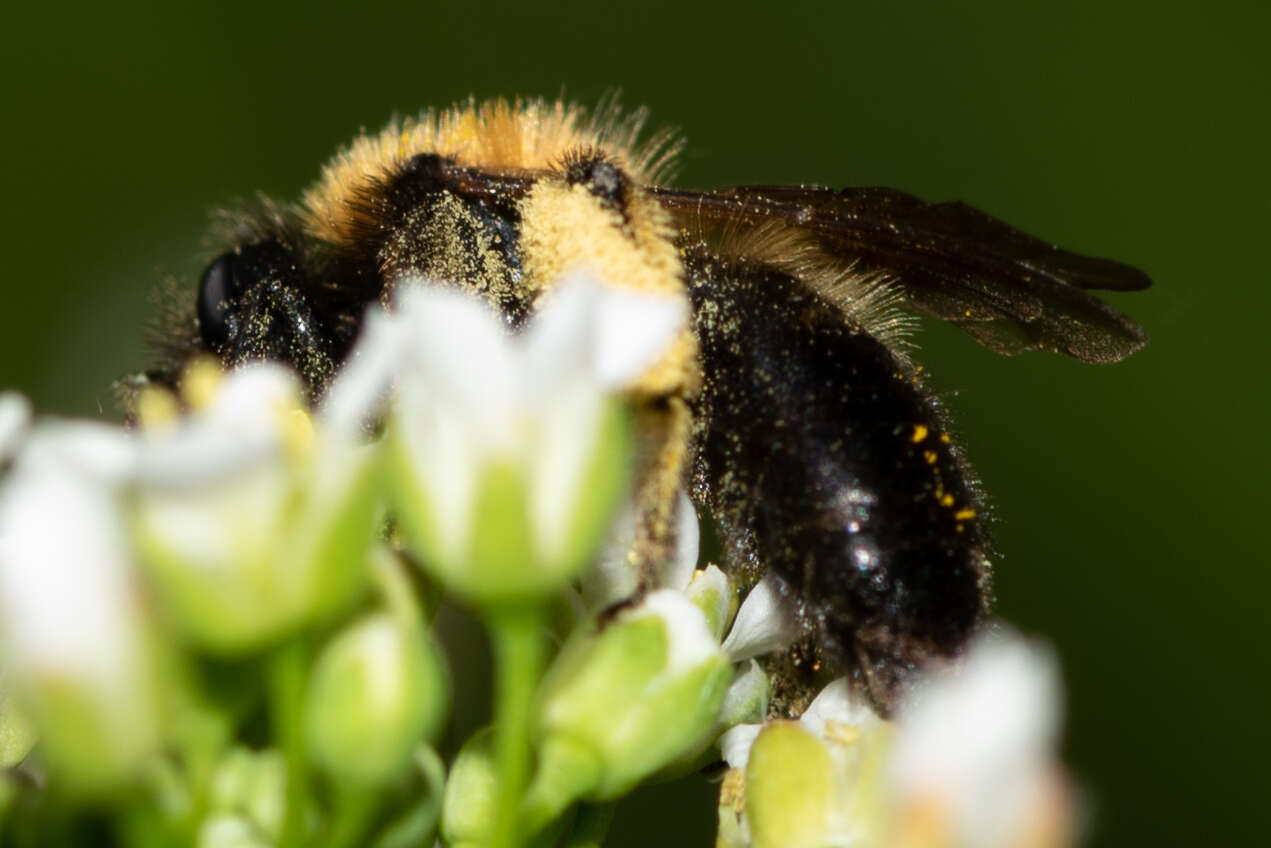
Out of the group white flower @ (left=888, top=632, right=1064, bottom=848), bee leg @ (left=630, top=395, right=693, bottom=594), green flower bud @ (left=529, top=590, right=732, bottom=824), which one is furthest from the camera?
bee leg @ (left=630, top=395, right=693, bottom=594)

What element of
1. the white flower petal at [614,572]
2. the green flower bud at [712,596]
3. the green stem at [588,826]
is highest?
the white flower petal at [614,572]

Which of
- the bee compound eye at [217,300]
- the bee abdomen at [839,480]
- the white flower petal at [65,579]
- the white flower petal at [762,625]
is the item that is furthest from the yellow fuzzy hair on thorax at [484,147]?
the white flower petal at [65,579]

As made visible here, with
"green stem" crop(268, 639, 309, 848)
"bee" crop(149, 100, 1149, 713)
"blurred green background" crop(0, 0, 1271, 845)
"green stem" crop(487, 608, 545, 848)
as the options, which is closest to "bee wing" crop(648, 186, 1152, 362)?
"bee" crop(149, 100, 1149, 713)

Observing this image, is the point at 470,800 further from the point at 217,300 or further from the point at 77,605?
the point at 217,300

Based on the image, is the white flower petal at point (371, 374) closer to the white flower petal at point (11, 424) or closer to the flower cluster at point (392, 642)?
the flower cluster at point (392, 642)

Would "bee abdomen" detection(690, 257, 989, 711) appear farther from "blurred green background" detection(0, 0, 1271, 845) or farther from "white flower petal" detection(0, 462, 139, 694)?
"blurred green background" detection(0, 0, 1271, 845)

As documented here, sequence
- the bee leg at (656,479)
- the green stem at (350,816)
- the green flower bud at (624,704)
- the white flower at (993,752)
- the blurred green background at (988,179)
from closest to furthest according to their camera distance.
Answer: the white flower at (993,752) < the green stem at (350,816) < the green flower bud at (624,704) < the bee leg at (656,479) < the blurred green background at (988,179)
